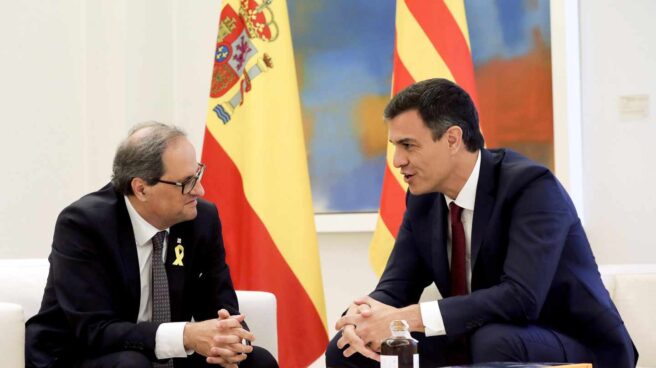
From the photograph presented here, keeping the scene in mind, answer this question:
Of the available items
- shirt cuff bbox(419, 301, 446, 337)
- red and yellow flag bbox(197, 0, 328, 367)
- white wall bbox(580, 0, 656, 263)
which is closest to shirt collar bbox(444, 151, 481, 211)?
shirt cuff bbox(419, 301, 446, 337)

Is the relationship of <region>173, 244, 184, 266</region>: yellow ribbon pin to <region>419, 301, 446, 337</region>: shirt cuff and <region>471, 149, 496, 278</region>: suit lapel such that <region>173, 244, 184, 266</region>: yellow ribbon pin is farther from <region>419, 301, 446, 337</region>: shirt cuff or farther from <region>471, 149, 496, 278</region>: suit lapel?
<region>471, 149, 496, 278</region>: suit lapel

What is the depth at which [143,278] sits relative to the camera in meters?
2.80

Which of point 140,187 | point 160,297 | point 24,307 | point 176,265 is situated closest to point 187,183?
point 140,187

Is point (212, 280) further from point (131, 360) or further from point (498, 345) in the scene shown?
point (498, 345)

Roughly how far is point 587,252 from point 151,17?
3005 millimetres

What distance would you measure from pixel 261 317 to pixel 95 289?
597 mm

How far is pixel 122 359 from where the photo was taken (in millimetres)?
2467

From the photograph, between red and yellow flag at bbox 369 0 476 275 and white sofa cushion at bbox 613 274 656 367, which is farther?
red and yellow flag at bbox 369 0 476 275

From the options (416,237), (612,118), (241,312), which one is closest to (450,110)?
(416,237)

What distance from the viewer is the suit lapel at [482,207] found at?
2691 mm

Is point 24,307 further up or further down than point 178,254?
further down

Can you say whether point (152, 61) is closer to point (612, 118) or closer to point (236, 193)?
point (236, 193)

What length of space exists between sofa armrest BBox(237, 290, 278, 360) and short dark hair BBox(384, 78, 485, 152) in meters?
0.76

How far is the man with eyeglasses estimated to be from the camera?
2.58 metres
